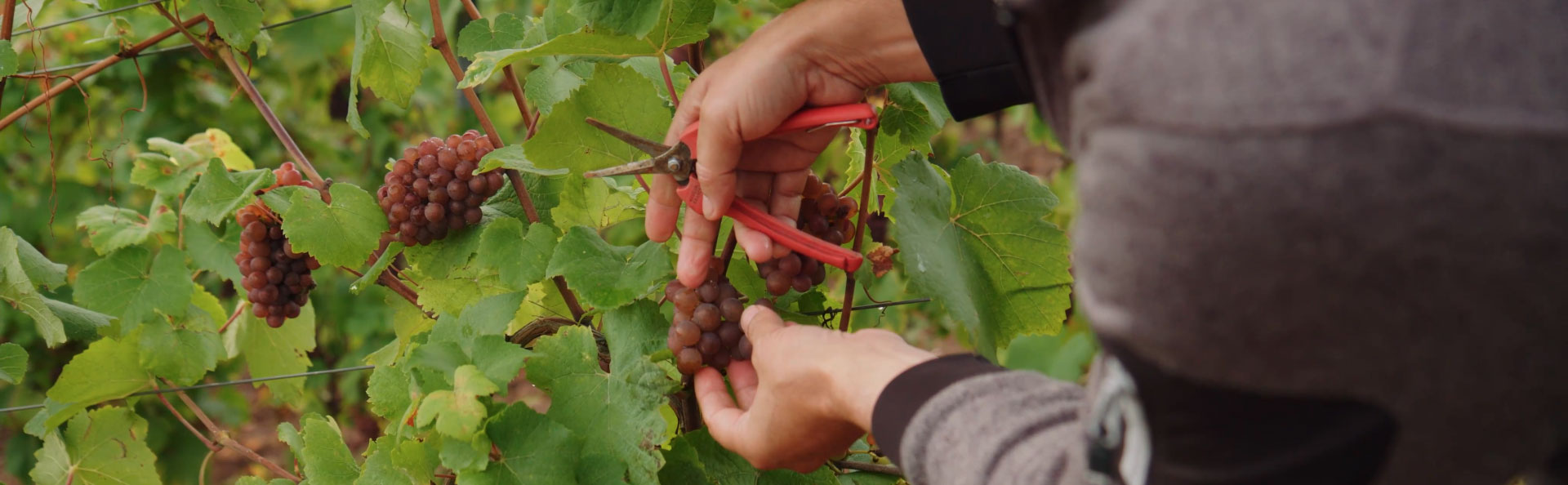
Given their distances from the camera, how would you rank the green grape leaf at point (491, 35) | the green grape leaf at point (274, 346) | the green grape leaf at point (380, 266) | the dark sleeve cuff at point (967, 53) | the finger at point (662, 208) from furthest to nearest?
the green grape leaf at point (274, 346) → the green grape leaf at point (491, 35) → the green grape leaf at point (380, 266) → the finger at point (662, 208) → the dark sleeve cuff at point (967, 53)

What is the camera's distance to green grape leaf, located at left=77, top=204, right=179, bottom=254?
5.72 ft

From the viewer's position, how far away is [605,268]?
49.8 inches

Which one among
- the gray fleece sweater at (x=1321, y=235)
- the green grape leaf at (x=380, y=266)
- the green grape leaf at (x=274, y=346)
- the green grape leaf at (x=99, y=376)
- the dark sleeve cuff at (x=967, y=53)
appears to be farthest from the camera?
the green grape leaf at (x=274, y=346)

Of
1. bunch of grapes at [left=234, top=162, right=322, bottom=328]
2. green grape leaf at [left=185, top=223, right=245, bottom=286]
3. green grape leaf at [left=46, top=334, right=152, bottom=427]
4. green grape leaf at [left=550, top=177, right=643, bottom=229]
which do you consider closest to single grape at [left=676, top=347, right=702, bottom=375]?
green grape leaf at [left=550, top=177, right=643, bottom=229]

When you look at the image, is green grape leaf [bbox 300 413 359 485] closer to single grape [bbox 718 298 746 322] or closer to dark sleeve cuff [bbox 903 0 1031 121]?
single grape [bbox 718 298 746 322]

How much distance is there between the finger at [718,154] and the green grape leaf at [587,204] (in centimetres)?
31

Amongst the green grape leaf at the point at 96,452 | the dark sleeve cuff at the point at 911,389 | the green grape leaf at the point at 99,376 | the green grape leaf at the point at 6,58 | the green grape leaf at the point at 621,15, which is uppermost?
the green grape leaf at the point at 621,15

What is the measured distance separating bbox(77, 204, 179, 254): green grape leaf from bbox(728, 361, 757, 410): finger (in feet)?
3.70

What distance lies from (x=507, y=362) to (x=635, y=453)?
0.58ft

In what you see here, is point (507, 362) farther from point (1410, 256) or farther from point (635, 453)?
point (1410, 256)

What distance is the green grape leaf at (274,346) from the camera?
6.19 feet

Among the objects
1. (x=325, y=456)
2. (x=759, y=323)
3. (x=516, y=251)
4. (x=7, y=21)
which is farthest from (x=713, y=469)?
(x=7, y=21)

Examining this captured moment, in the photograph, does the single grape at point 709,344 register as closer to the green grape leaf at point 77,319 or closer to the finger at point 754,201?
the finger at point 754,201

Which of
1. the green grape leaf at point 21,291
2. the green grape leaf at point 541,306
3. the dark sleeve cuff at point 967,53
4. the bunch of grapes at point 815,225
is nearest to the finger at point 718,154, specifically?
the bunch of grapes at point 815,225
